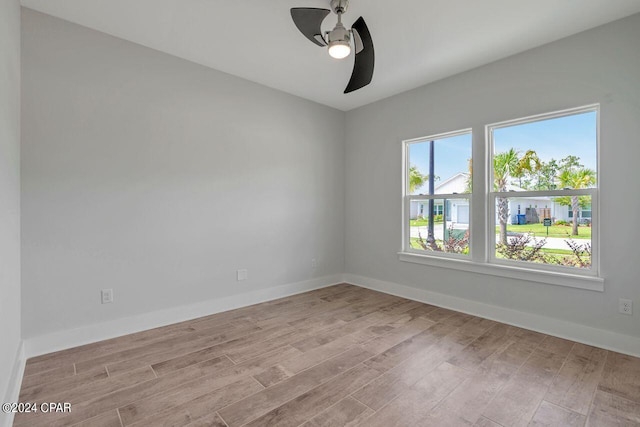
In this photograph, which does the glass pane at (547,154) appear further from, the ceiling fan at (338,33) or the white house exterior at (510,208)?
the ceiling fan at (338,33)

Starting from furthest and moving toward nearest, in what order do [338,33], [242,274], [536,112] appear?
[242,274] → [536,112] → [338,33]

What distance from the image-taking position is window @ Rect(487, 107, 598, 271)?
8.89 ft

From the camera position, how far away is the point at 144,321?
289 centimetres

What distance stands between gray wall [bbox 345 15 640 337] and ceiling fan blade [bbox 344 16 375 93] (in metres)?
1.56

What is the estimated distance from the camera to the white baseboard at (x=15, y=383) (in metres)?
1.55

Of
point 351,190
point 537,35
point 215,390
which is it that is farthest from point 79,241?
point 537,35

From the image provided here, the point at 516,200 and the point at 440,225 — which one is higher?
the point at 516,200

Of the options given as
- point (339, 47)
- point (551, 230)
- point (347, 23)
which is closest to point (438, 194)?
point (551, 230)

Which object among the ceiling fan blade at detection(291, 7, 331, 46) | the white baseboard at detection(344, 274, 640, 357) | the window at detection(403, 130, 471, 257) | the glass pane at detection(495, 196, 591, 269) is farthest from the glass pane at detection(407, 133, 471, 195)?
the ceiling fan blade at detection(291, 7, 331, 46)

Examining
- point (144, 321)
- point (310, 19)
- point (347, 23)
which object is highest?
point (347, 23)

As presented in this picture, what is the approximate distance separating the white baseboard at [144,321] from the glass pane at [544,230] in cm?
262

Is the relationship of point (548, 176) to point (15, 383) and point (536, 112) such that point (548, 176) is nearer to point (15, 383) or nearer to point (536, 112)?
point (536, 112)

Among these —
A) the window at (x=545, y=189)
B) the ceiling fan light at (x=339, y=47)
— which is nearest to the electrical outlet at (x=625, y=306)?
the window at (x=545, y=189)

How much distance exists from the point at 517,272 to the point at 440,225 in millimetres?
1017
